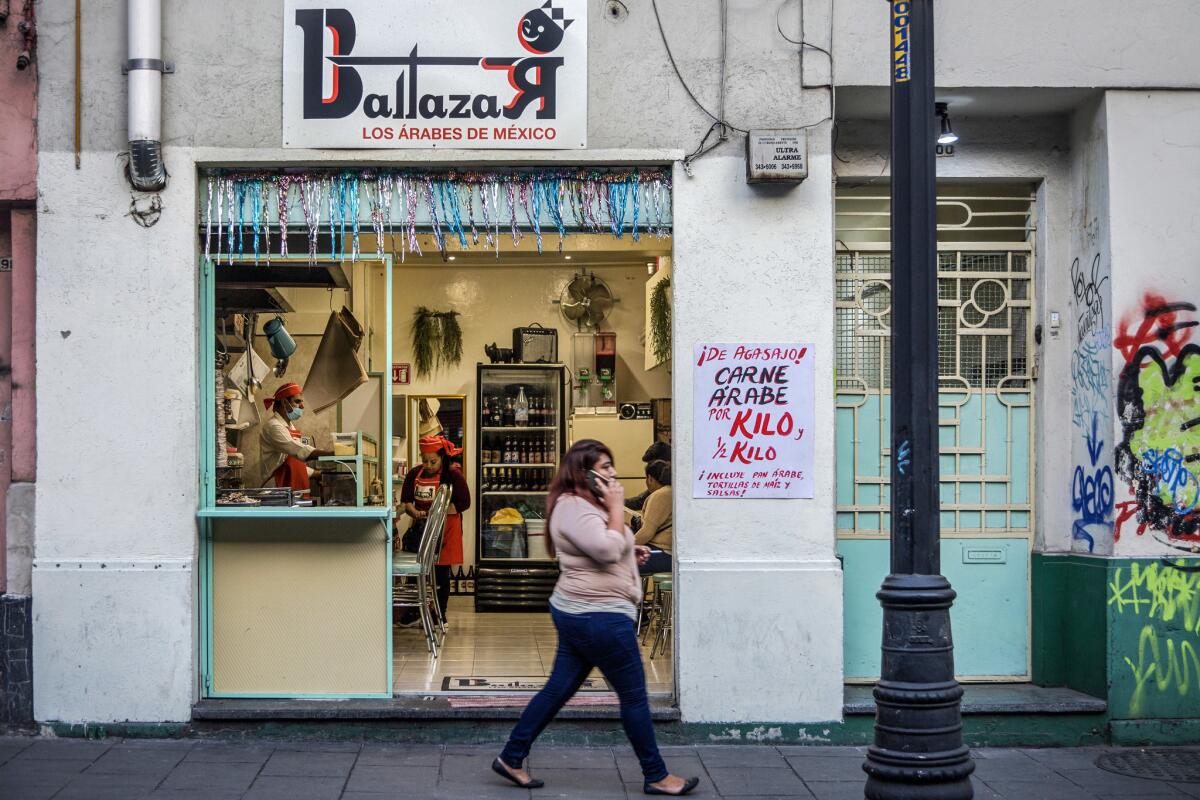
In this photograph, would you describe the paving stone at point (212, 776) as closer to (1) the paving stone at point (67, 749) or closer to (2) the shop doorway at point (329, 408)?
(1) the paving stone at point (67, 749)

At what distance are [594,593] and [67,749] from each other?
3.43 meters

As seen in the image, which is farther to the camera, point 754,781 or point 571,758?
point 571,758

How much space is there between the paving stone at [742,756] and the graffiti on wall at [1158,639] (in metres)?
2.24

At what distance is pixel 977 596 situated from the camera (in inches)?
356

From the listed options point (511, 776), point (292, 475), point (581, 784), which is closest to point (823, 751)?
point (581, 784)

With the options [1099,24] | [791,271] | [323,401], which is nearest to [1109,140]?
[1099,24]

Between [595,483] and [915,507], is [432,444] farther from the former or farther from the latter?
[915,507]

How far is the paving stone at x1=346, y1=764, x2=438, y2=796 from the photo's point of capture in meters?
7.14

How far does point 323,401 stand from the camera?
31.6 feet

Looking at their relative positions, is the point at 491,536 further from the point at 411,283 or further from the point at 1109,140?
the point at 1109,140

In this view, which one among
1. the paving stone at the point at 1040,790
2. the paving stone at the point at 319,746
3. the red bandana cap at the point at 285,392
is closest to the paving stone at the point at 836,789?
the paving stone at the point at 1040,790

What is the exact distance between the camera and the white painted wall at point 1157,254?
27.3ft

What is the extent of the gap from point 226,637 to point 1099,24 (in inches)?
265

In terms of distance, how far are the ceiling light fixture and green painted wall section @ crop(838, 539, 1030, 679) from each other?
8.87ft
